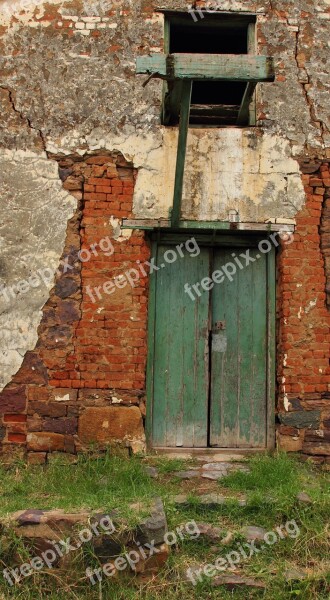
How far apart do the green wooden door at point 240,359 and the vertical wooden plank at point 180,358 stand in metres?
0.11

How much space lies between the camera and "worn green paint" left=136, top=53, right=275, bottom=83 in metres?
4.48

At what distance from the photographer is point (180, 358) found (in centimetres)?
575

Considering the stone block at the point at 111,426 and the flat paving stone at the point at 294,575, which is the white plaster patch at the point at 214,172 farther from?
the flat paving stone at the point at 294,575

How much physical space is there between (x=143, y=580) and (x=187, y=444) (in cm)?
177

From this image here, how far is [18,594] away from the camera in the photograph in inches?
153

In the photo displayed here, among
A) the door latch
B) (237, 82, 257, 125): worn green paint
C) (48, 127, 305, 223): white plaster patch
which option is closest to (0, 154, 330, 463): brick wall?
(48, 127, 305, 223): white plaster patch

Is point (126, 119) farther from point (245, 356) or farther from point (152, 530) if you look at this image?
point (152, 530)

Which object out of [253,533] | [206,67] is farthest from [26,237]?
[253,533]

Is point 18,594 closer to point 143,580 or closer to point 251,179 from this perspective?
point 143,580

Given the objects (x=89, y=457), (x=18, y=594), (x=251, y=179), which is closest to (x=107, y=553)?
(x=18, y=594)

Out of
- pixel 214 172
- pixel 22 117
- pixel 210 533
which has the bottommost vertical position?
pixel 210 533

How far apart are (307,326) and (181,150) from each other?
74.5 inches

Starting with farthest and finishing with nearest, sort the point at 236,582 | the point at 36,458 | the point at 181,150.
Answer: the point at 36,458 < the point at 181,150 < the point at 236,582

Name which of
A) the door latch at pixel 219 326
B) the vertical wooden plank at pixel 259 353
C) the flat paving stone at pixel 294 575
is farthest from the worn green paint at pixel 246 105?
the flat paving stone at pixel 294 575
